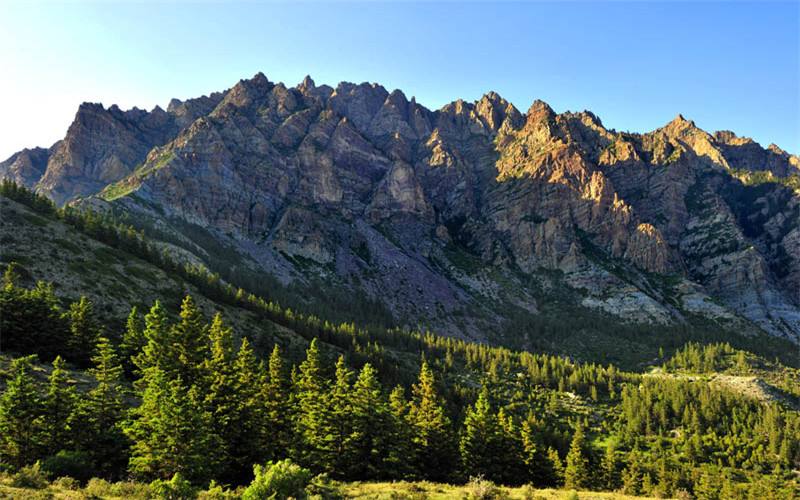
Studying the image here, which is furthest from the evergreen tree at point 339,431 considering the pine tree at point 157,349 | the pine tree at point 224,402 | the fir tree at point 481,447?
the pine tree at point 157,349

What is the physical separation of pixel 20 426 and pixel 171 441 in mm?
12398

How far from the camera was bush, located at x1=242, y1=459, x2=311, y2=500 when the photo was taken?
89.4 feet

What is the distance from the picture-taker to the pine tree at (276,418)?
48938 mm

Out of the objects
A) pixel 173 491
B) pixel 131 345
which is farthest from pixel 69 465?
pixel 131 345

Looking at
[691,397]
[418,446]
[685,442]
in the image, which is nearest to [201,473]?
[418,446]

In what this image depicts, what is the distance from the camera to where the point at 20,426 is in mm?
36188

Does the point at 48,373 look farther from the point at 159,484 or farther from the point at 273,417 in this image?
the point at 159,484

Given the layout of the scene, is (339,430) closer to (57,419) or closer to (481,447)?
(481,447)

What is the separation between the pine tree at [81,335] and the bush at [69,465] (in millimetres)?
35548

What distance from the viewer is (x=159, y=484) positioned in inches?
1123

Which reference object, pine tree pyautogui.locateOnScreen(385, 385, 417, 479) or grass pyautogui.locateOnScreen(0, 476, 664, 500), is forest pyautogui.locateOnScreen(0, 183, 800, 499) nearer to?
pine tree pyautogui.locateOnScreen(385, 385, 417, 479)

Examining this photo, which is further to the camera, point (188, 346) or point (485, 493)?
point (188, 346)

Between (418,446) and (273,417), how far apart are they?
19592 mm

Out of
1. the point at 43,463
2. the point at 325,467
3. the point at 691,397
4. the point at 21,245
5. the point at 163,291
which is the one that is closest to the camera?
the point at 43,463
